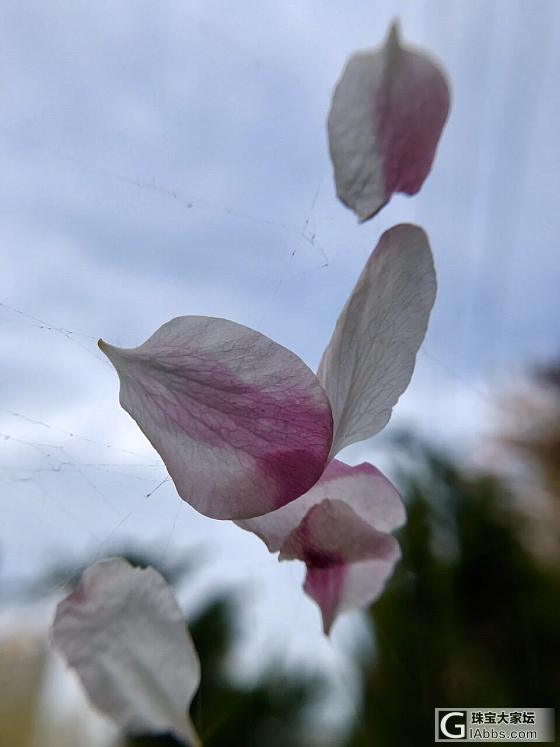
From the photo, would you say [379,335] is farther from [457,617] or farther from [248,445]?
[457,617]

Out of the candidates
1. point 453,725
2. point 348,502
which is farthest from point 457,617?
point 348,502

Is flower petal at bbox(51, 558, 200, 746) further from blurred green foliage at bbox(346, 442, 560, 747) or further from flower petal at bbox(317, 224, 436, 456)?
blurred green foliage at bbox(346, 442, 560, 747)

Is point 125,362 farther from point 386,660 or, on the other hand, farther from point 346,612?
point 386,660

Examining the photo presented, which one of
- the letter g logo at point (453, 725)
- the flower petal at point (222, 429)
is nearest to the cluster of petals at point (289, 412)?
the flower petal at point (222, 429)

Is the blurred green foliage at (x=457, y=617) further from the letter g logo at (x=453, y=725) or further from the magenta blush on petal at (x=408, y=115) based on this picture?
the magenta blush on petal at (x=408, y=115)

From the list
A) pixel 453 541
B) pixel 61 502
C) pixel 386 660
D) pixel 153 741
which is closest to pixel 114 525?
pixel 61 502

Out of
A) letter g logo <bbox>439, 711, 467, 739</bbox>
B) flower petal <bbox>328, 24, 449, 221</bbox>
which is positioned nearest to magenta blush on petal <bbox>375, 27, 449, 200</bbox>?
flower petal <bbox>328, 24, 449, 221</bbox>
